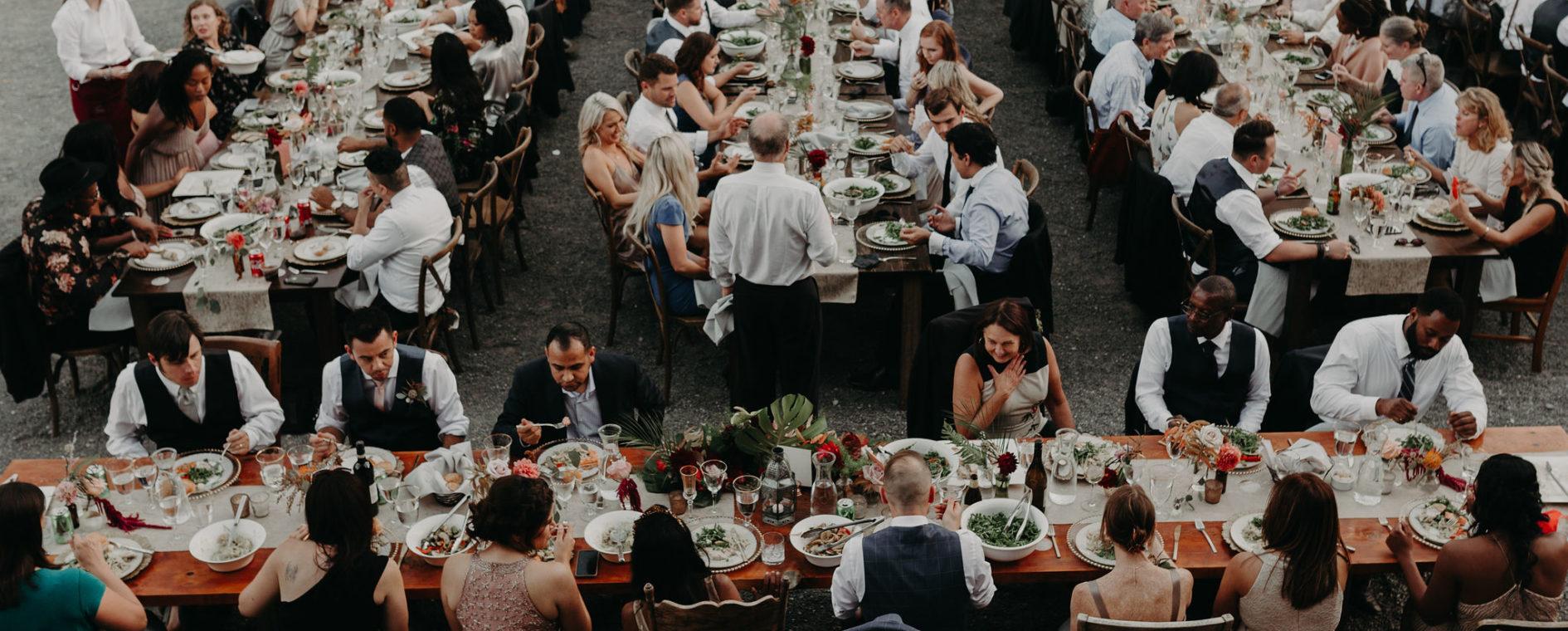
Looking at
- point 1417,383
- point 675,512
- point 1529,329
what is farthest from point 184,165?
point 1529,329

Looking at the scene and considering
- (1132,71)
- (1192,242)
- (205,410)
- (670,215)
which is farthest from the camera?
(1132,71)

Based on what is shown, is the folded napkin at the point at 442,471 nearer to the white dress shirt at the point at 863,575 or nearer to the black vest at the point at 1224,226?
the white dress shirt at the point at 863,575

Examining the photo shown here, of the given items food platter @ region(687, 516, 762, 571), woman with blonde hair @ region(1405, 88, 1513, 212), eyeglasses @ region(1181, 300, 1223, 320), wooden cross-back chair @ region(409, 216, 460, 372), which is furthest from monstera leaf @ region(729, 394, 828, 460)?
woman with blonde hair @ region(1405, 88, 1513, 212)

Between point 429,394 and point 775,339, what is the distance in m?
1.58

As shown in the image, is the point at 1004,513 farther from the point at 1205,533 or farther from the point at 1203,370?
the point at 1203,370

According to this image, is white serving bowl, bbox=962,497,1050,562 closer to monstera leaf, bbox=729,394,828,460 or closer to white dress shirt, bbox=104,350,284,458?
monstera leaf, bbox=729,394,828,460

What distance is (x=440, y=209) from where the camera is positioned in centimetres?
684

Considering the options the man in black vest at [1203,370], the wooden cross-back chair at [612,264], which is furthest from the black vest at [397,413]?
the man in black vest at [1203,370]

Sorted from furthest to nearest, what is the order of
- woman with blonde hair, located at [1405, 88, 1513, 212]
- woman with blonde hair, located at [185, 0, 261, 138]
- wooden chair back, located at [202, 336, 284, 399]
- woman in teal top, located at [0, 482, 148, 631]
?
1. woman with blonde hair, located at [185, 0, 261, 138]
2. woman with blonde hair, located at [1405, 88, 1513, 212]
3. wooden chair back, located at [202, 336, 284, 399]
4. woman in teal top, located at [0, 482, 148, 631]

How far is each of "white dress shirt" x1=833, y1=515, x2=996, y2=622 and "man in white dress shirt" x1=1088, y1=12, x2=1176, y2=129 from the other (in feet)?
15.2

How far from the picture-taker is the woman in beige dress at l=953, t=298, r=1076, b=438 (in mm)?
5320

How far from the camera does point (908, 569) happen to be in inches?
166

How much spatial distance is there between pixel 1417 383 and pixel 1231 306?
755 mm

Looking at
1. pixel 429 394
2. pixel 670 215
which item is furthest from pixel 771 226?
pixel 429 394
